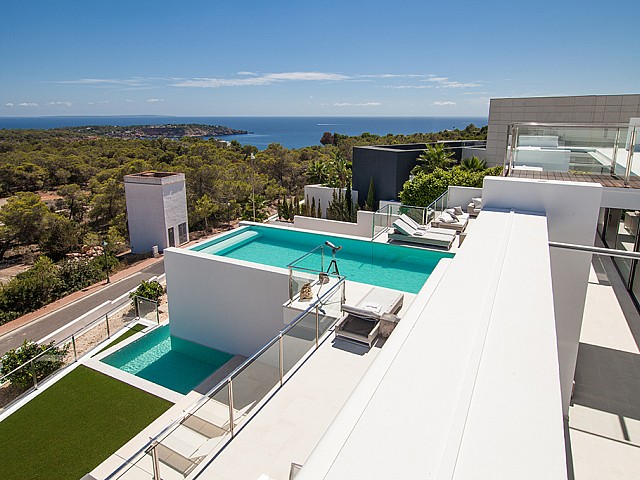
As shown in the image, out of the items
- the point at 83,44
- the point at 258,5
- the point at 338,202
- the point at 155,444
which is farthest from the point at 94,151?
the point at 155,444

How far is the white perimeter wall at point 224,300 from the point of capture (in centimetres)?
985

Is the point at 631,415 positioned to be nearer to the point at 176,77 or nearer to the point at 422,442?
the point at 422,442

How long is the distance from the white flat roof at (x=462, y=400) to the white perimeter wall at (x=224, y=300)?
22.8 ft

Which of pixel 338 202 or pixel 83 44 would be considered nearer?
pixel 338 202

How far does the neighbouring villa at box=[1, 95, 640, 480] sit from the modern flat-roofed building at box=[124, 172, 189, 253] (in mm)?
14681

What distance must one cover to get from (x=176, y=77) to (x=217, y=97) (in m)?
11.4

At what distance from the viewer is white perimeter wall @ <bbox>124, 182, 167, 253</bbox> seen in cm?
2653

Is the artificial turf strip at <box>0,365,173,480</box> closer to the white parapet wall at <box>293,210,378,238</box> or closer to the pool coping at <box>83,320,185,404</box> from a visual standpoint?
the pool coping at <box>83,320,185,404</box>

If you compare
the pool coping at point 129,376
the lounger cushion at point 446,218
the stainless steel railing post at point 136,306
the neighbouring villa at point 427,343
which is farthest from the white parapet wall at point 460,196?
the stainless steel railing post at point 136,306

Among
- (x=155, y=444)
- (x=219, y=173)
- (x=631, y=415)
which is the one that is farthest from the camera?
(x=219, y=173)

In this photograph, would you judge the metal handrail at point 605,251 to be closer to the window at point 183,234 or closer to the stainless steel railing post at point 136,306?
the stainless steel railing post at point 136,306

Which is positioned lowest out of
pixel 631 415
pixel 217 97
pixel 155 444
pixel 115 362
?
pixel 115 362

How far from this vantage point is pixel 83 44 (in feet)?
197

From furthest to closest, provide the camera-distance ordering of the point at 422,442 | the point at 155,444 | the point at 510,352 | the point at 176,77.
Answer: the point at 176,77 < the point at 155,444 < the point at 510,352 < the point at 422,442
